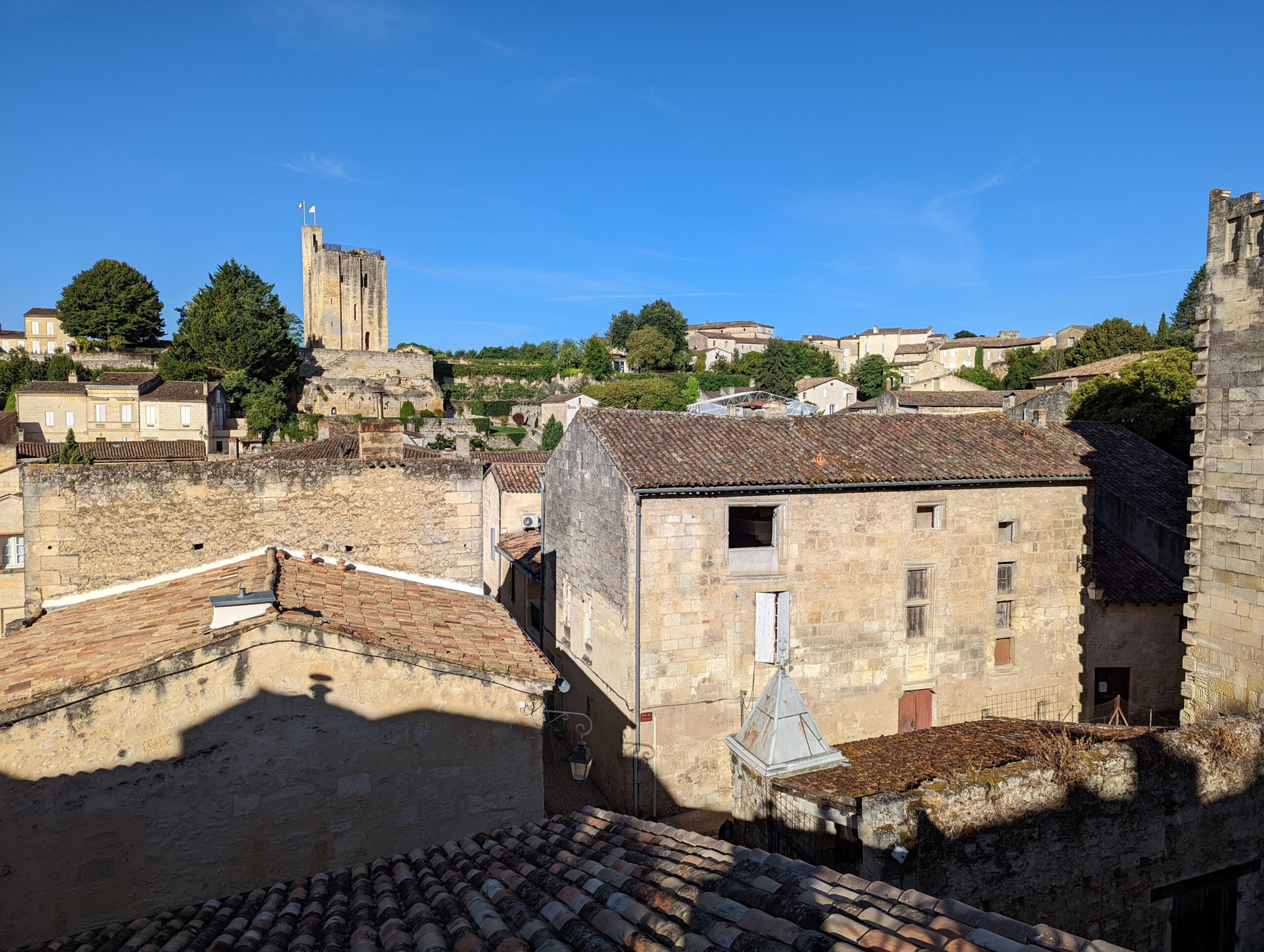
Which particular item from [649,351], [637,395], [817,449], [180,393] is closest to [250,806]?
[817,449]

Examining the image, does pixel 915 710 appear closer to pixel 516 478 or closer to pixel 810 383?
pixel 516 478

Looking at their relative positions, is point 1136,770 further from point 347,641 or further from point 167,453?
point 167,453

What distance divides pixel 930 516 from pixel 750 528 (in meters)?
4.61

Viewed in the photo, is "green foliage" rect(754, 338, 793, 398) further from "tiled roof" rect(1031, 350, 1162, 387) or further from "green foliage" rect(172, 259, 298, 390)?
"green foliage" rect(172, 259, 298, 390)

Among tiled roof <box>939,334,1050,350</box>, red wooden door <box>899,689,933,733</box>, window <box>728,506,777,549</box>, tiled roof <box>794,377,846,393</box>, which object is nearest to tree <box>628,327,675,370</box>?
tiled roof <box>794,377,846,393</box>

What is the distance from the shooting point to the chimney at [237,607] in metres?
9.15

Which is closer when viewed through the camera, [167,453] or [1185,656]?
[1185,656]

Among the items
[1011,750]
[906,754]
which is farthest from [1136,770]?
[906,754]

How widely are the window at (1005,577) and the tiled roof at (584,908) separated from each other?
12697 millimetres

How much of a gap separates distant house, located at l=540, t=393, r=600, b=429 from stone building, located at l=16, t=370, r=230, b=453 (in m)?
24.5

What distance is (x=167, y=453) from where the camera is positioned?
41.3 m

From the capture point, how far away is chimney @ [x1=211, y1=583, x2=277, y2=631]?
360 inches

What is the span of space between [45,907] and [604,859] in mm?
5501

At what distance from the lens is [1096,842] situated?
29.0 ft
